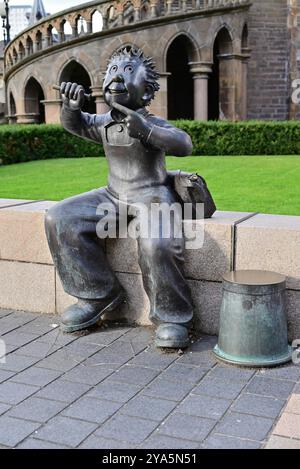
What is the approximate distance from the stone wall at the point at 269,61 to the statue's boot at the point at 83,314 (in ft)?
64.7

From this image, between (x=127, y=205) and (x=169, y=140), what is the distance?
2.30 ft

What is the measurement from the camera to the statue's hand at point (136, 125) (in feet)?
16.4

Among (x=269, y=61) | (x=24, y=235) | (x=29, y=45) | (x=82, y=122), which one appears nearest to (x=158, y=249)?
(x=82, y=122)

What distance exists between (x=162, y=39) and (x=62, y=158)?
6.47 metres

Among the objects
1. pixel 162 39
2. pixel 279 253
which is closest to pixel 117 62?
pixel 279 253

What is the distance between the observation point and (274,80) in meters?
24.0

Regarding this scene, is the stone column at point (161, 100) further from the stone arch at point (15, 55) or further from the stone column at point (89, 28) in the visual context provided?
the stone arch at point (15, 55)

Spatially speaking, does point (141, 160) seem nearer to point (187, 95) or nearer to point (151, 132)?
point (151, 132)

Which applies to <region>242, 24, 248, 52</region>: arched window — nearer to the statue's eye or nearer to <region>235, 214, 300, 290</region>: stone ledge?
the statue's eye

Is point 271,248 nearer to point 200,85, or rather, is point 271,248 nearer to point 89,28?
point 89,28

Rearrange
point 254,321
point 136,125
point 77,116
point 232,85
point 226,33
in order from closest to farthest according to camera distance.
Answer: point 254,321 < point 136,125 < point 77,116 < point 226,33 < point 232,85

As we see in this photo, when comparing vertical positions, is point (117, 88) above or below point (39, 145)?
above

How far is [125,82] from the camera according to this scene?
5211mm

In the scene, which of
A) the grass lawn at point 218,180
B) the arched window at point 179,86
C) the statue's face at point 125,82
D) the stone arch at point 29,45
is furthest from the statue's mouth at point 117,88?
the arched window at point 179,86
